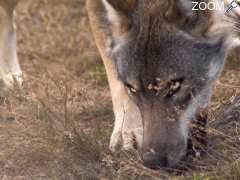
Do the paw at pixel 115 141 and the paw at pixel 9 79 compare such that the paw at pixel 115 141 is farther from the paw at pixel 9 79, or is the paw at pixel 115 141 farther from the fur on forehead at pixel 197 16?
the paw at pixel 9 79

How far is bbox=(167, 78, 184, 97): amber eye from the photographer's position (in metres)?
3.88

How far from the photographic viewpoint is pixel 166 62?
12.7 feet

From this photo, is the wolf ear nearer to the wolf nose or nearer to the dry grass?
the dry grass

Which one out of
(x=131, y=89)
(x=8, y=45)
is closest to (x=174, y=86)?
(x=131, y=89)

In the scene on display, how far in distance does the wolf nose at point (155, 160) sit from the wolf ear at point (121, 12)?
2.39 feet

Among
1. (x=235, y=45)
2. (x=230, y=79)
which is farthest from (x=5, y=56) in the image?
(x=235, y=45)

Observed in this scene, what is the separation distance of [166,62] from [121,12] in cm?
43

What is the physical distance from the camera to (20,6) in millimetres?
7633

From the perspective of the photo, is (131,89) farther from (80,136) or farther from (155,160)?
(155,160)

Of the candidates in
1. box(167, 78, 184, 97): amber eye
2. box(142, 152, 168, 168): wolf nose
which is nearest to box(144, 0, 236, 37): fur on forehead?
box(167, 78, 184, 97): amber eye

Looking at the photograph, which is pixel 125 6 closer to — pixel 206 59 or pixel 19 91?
pixel 206 59

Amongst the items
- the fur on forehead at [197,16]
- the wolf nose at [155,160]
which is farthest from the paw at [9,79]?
the wolf nose at [155,160]

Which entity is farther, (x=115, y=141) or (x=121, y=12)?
(x=115, y=141)

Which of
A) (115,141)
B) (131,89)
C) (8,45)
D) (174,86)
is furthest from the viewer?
(8,45)
